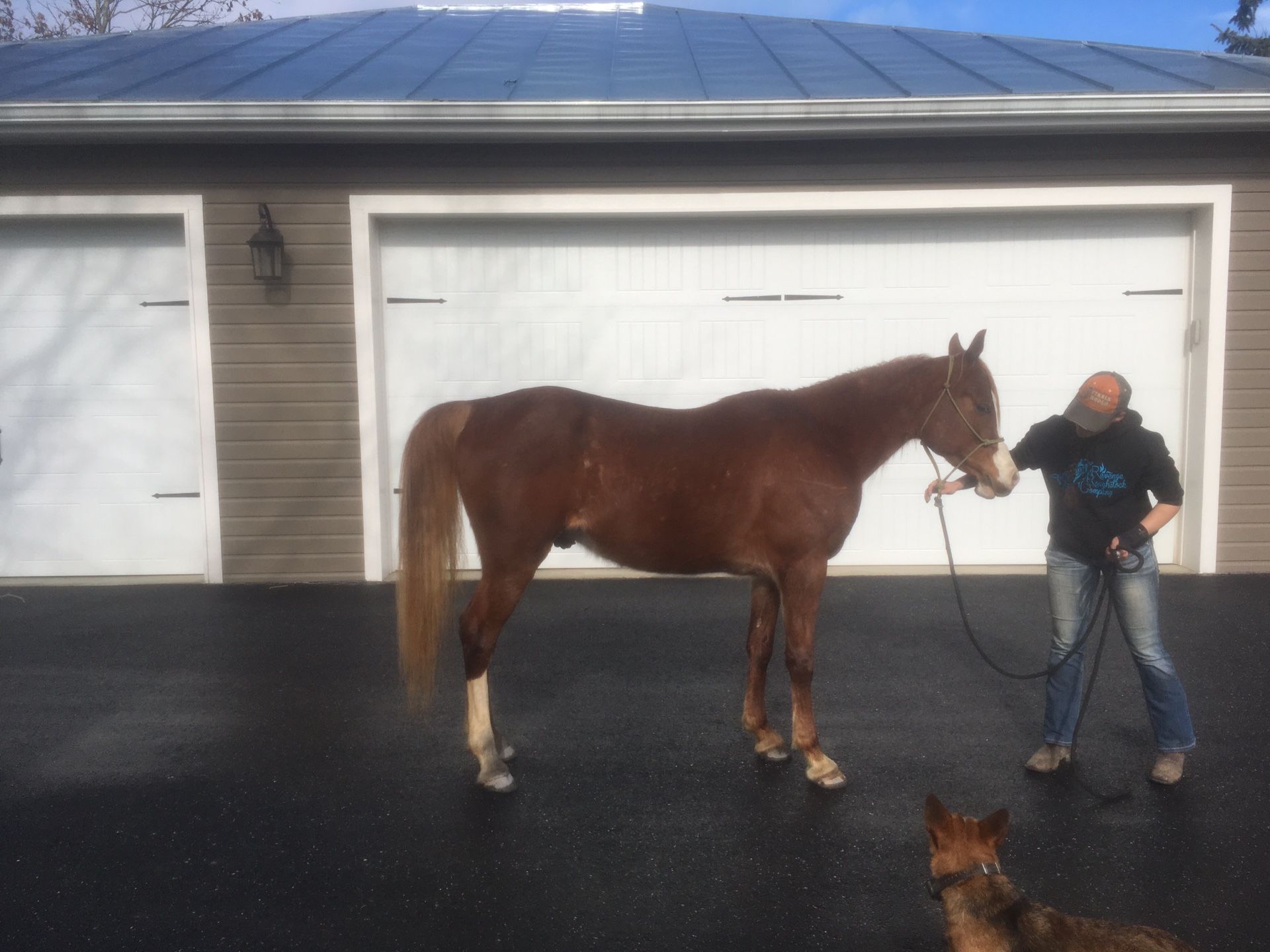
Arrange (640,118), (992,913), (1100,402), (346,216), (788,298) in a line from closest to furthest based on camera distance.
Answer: (992,913) < (1100,402) < (640,118) < (346,216) < (788,298)

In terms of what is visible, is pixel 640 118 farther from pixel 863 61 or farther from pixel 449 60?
pixel 863 61

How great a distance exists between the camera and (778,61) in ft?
25.3

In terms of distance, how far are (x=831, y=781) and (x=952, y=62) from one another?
256 inches

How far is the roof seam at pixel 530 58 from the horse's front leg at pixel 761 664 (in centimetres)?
425

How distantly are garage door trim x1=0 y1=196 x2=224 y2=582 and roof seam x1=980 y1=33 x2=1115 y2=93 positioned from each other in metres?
6.51

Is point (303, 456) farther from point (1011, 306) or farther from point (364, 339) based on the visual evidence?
point (1011, 306)

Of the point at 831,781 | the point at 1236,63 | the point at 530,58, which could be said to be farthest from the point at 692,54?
the point at 831,781

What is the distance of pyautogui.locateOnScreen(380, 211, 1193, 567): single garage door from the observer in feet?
22.4

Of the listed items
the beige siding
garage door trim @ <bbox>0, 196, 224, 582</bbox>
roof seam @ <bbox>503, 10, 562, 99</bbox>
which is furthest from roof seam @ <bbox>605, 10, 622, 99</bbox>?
garage door trim @ <bbox>0, 196, 224, 582</bbox>

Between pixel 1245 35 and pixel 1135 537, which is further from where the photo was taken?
pixel 1245 35

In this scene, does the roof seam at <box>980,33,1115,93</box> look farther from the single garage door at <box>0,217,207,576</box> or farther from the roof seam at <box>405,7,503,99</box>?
the single garage door at <box>0,217,207,576</box>

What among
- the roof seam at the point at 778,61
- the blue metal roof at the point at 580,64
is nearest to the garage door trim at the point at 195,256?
the blue metal roof at the point at 580,64

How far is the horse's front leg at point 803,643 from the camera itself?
11.8ft

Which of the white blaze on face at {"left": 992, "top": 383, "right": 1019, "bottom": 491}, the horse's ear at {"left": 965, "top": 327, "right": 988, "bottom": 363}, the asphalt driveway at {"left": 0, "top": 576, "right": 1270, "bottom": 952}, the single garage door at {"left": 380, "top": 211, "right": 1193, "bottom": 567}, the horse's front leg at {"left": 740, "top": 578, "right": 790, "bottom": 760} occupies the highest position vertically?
Result: the single garage door at {"left": 380, "top": 211, "right": 1193, "bottom": 567}
